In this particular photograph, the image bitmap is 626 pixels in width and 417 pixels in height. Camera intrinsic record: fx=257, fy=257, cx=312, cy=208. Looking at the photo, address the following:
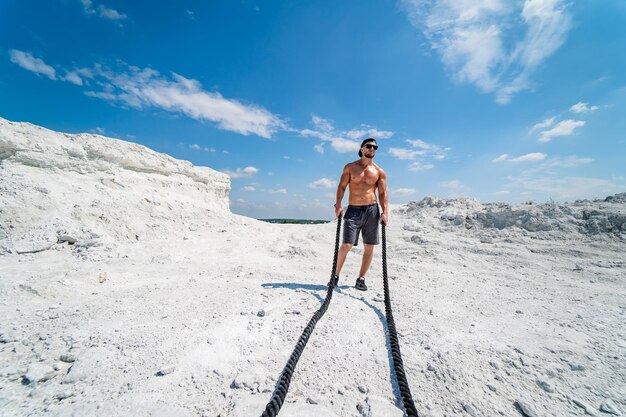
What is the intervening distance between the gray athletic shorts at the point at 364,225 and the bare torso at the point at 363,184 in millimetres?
129

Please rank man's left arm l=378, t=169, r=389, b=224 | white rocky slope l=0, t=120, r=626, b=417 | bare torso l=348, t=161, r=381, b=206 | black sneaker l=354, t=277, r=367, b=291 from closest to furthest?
white rocky slope l=0, t=120, r=626, b=417 < black sneaker l=354, t=277, r=367, b=291 < bare torso l=348, t=161, r=381, b=206 < man's left arm l=378, t=169, r=389, b=224

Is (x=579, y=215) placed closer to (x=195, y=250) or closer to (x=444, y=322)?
(x=444, y=322)

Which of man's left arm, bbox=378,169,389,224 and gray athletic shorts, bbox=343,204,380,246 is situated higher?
man's left arm, bbox=378,169,389,224

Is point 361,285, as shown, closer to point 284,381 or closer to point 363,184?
point 363,184

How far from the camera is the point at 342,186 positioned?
4.64 m

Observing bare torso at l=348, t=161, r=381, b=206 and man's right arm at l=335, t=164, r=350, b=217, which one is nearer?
bare torso at l=348, t=161, r=381, b=206

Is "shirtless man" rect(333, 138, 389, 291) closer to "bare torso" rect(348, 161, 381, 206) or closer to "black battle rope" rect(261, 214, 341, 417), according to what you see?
"bare torso" rect(348, 161, 381, 206)

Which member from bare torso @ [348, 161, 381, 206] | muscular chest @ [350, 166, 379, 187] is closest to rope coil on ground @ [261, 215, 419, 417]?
bare torso @ [348, 161, 381, 206]

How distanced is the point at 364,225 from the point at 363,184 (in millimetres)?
706

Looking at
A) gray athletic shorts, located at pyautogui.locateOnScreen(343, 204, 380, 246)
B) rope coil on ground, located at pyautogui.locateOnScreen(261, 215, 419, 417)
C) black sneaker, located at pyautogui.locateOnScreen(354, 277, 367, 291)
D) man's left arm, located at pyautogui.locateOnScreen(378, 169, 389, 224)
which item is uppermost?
man's left arm, located at pyautogui.locateOnScreen(378, 169, 389, 224)

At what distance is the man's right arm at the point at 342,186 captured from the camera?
180 inches

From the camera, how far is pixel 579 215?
793cm

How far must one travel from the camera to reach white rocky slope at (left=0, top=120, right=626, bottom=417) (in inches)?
71.7

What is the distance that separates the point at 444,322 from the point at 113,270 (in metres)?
5.13
